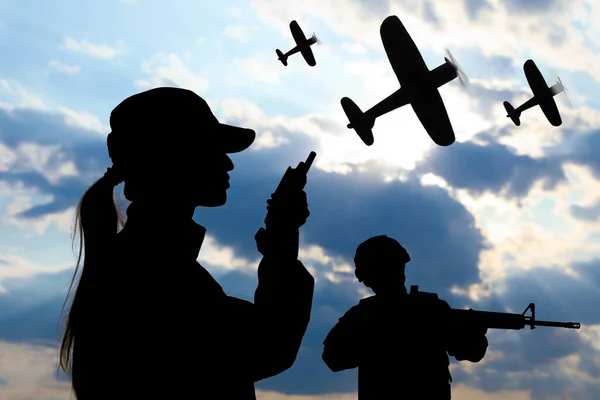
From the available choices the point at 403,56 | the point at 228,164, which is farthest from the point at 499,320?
the point at 403,56

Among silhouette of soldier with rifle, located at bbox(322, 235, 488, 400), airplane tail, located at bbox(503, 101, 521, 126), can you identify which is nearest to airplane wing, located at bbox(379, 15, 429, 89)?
airplane tail, located at bbox(503, 101, 521, 126)

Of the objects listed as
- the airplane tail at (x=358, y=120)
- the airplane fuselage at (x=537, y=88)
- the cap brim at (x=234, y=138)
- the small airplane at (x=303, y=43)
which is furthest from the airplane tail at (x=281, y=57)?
the cap brim at (x=234, y=138)

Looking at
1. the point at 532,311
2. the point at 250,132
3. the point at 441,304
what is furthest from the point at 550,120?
the point at 250,132

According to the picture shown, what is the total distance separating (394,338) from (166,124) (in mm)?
3916

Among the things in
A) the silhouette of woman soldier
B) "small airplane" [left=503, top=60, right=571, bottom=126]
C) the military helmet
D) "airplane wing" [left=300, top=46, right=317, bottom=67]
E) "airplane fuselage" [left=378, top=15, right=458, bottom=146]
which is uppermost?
"airplane wing" [left=300, top=46, right=317, bottom=67]

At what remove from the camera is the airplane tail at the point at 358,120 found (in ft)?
117

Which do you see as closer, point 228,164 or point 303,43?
point 228,164

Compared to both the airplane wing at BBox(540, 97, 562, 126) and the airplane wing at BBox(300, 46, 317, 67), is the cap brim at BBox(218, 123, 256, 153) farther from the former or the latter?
the airplane wing at BBox(300, 46, 317, 67)

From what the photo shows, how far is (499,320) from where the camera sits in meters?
8.84

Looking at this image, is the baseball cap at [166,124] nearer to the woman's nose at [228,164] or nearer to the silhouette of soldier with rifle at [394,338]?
the woman's nose at [228,164]

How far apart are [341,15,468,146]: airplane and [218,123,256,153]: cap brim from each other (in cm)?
2839

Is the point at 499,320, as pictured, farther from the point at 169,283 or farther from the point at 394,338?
the point at 169,283

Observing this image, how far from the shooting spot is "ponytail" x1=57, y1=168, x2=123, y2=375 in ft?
9.29

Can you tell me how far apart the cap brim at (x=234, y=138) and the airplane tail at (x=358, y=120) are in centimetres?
3292
